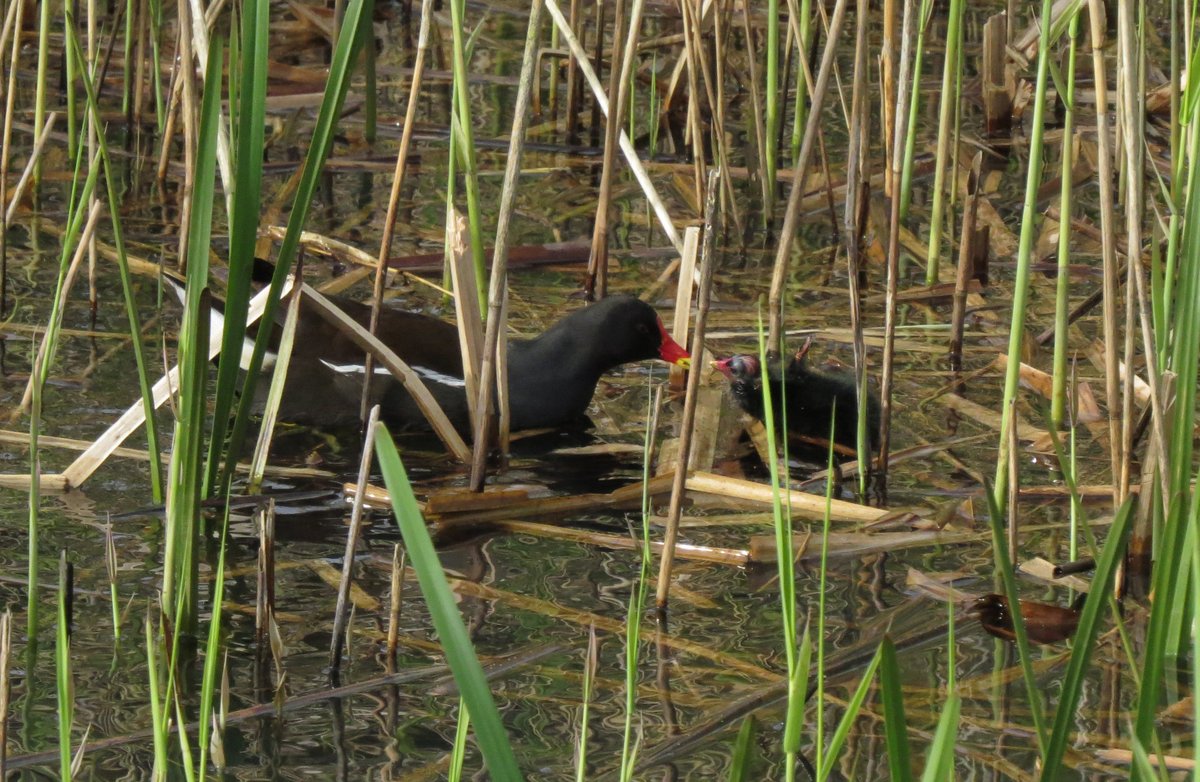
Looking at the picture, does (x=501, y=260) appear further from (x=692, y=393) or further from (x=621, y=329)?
(x=621, y=329)

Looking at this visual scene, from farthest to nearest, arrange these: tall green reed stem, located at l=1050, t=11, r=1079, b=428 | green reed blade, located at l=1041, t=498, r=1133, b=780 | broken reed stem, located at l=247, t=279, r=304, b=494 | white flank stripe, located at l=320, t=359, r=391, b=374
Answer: white flank stripe, located at l=320, t=359, r=391, b=374 < broken reed stem, located at l=247, t=279, r=304, b=494 < tall green reed stem, located at l=1050, t=11, r=1079, b=428 < green reed blade, located at l=1041, t=498, r=1133, b=780

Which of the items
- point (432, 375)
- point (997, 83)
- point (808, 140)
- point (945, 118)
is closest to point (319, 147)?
point (808, 140)

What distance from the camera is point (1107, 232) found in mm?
2797

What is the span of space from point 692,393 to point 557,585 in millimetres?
Result: 572

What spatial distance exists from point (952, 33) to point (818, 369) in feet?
3.16

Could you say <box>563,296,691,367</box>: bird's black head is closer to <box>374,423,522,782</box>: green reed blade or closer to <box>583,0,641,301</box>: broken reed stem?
<box>583,0,641,301</box>: broken reed stem

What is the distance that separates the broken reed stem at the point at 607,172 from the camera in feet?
12.7

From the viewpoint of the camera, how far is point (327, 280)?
500 cm

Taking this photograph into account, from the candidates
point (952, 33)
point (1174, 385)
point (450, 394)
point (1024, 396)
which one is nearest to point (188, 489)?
point (1174, 385)

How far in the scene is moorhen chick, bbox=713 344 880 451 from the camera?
4066 mm

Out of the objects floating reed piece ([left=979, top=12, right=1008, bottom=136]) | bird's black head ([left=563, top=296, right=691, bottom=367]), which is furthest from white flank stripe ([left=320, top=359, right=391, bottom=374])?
floating reed piece ([left=979, top=12, right=1008, bottom=136])

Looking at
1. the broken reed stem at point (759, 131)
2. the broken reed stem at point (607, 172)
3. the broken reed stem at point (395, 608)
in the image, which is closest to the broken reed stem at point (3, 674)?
the broken reed stem at point (395, 608)

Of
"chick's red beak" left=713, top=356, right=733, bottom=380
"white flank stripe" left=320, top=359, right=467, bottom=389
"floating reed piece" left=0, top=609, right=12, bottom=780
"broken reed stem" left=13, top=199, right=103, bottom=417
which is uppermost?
"broken reed stem" left=13, top=199, right=103, bottom=417

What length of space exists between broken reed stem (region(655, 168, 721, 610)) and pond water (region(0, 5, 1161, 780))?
12 centimetres
